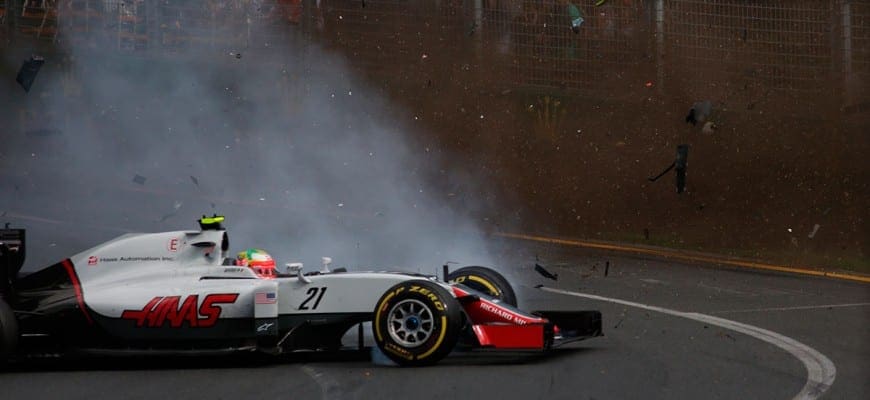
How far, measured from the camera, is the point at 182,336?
30.2ft

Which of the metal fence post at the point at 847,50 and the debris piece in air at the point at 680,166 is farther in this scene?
the metal fence post at the point at 847,50

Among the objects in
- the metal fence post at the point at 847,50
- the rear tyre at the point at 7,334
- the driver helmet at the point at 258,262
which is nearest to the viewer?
the rear tyre at the point at 7,334

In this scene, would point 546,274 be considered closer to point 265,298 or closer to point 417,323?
point 265,298

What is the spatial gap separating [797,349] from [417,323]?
285 cm

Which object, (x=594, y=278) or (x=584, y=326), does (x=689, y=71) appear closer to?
(x=594, y=278)

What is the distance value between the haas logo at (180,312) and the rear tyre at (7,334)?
29.0 inches

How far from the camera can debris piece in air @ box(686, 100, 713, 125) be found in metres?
23.3

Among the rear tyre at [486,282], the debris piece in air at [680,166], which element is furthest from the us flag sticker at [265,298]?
the debris piece in air at [680,166]

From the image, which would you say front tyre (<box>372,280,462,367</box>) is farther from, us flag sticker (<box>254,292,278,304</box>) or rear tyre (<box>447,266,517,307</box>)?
rear tyre (<box>447,266,517,307</box>)

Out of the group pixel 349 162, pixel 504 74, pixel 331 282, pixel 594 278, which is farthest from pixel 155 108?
pixel 331 282

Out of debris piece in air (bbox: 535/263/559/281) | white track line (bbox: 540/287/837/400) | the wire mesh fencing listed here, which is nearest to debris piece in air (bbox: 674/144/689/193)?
the wire mesh fencing

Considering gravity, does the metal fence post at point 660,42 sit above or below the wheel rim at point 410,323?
above

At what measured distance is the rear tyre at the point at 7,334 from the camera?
9.03 m

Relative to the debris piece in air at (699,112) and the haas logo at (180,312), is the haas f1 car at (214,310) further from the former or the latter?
the debris piece in air at (699,112)
